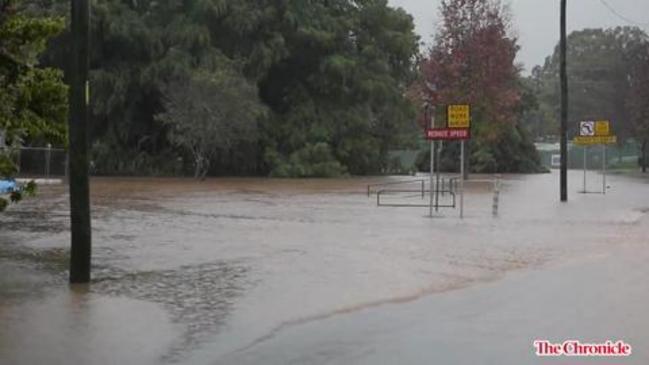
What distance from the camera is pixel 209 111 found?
135ft

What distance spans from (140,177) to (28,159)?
646cm

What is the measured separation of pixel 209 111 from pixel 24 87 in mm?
33558

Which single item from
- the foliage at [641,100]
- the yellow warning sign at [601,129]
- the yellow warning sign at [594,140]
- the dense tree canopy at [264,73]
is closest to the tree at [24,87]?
the yellow warning sign at [594,140]

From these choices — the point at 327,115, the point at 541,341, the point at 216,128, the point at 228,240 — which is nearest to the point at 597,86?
the point at 327,115

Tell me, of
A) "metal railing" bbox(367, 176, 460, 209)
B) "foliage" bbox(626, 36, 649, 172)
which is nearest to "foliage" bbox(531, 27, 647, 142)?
"foliage" bbox(626, 36, 649, 172)

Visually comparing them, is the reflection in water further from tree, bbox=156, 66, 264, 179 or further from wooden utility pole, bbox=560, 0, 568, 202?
tree, bbox=156, 66, 264, 179

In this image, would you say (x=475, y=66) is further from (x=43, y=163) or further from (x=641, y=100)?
(x=641, y=100)

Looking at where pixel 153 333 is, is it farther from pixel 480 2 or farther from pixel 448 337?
pixel 480 2

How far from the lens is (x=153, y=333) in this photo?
853 centimetres

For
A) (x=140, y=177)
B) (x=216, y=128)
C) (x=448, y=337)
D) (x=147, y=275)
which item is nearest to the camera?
(x=448, y=337)

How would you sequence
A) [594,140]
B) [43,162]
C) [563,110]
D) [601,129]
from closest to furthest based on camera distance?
[563,110] → [594,140] → [601,129] → [43,162]

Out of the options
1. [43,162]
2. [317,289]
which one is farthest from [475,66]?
[317,289]

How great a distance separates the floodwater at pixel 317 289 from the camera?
26.3ft

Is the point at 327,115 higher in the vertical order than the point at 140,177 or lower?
higher
